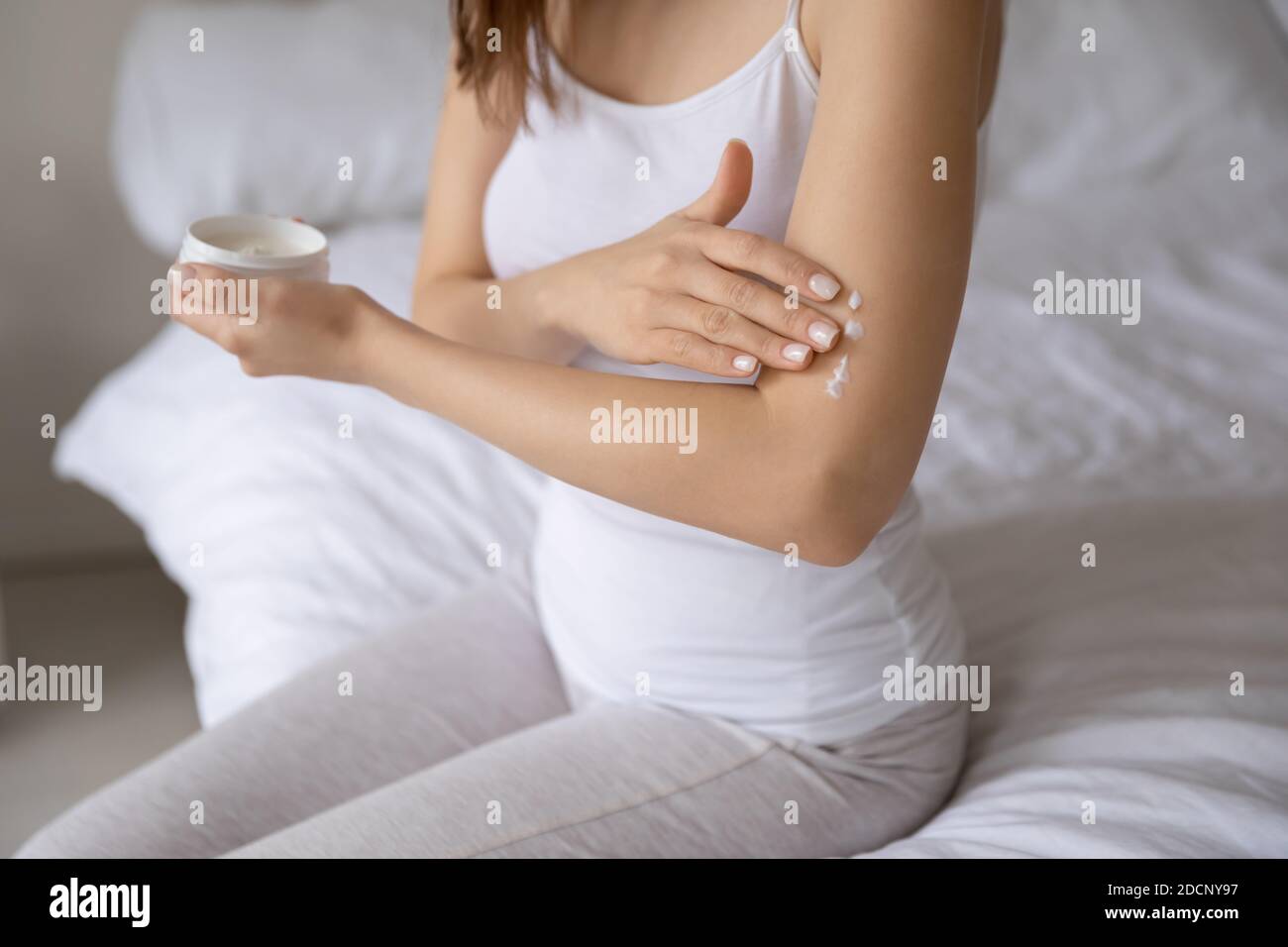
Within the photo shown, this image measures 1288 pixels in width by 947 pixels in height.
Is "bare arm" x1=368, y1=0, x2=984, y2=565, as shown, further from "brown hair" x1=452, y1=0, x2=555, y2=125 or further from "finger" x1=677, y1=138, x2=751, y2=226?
"brown hair" x1=452, y1=0, x2=555, y2=125

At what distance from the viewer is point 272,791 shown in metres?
0.86

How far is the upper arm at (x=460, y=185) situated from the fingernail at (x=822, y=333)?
399 mm

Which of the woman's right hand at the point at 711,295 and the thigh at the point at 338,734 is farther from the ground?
the woman's right hand at the point at 711,295

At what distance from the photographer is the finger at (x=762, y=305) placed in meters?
0.65

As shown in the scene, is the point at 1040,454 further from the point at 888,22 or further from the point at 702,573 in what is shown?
the point at 888,22

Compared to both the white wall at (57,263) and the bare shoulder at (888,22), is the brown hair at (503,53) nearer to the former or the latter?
the bare shoulder at (888,22)

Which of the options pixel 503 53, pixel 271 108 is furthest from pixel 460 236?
pixel 271 108

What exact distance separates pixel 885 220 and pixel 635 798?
0.39m

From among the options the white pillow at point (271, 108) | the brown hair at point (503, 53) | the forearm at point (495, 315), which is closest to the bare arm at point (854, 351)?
the forearm at point (495, 315)

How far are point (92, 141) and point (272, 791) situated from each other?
1332 millimetres

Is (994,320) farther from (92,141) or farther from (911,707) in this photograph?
(92,141)

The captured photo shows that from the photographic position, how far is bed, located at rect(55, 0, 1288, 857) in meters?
0.90

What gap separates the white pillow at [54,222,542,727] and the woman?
0.27 m

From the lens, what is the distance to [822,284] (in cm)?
65
